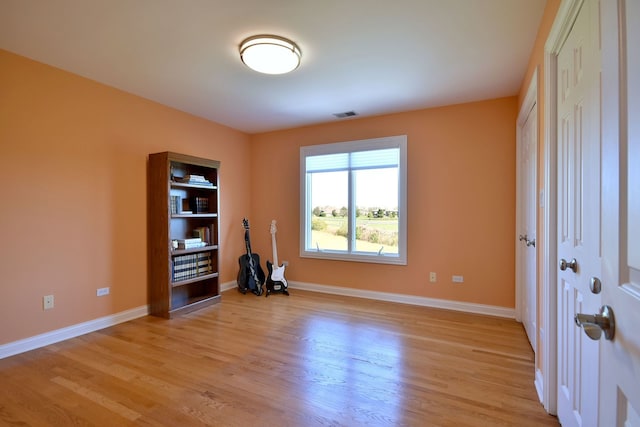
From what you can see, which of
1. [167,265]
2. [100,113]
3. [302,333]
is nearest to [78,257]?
[167,265]

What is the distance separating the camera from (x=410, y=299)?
3922 mm

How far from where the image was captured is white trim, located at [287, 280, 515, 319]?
3490 mm

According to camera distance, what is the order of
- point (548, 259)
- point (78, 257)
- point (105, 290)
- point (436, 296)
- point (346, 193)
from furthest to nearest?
point (346, 193) < point (436, 296) < point (105, 290) < point (78, 257) < point (548, 259)

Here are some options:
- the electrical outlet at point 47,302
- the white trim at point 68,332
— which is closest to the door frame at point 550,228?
the white trim at point 68,332

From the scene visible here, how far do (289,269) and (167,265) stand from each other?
1.90 m

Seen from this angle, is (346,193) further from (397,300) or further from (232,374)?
(232,374)

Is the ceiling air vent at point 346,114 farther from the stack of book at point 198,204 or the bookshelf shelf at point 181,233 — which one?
the stack of book at point 198,204

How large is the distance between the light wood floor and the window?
1.15 m

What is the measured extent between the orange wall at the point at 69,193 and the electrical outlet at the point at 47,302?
3 centimetres

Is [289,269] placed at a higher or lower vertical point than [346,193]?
lower

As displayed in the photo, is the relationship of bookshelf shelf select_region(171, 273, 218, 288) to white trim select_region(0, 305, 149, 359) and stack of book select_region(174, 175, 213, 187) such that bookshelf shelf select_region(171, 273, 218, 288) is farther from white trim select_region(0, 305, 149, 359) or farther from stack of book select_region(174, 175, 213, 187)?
stack of book select_region(174, 175, 213, 187)

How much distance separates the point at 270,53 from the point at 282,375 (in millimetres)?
2444

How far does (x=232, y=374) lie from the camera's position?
2242 millimetres

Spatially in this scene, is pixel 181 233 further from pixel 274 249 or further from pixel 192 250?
pixel 274 249
